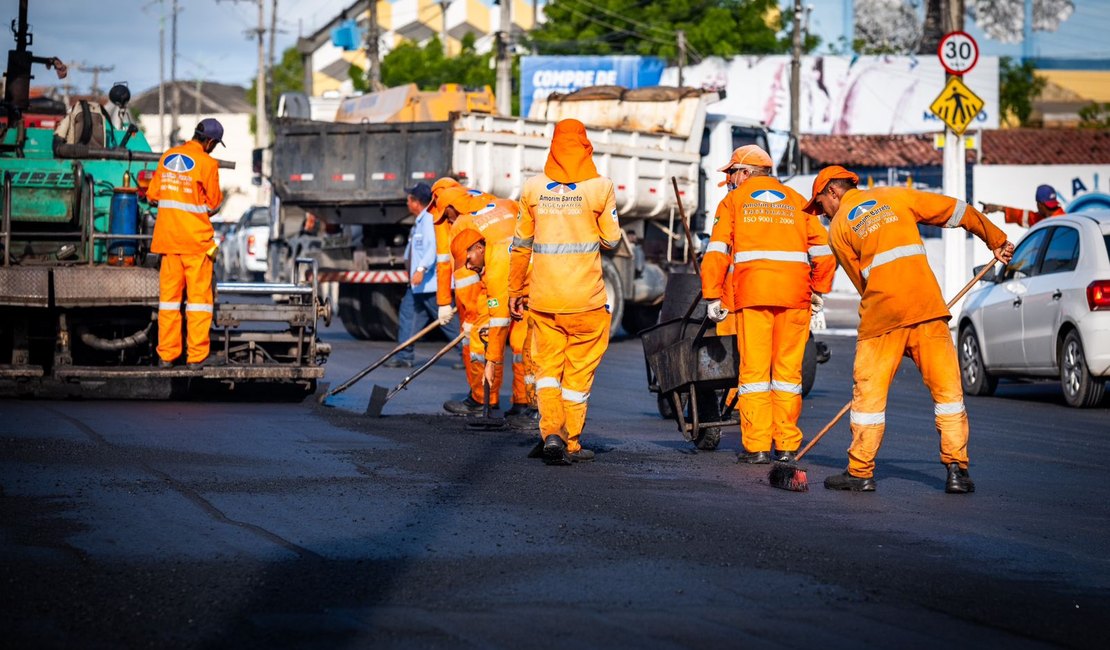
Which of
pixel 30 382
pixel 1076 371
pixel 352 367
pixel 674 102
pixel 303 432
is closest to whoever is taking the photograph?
pixel 303 432

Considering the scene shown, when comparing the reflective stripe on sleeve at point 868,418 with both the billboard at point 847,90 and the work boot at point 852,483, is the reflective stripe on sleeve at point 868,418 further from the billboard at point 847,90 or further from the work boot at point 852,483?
the billboard at point 847,90

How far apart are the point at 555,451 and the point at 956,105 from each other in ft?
43.9

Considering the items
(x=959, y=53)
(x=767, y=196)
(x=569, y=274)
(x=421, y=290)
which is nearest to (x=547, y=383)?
(x=569, y=274)

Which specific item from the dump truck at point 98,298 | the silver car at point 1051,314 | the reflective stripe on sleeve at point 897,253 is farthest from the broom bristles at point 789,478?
the silver car at point 1051,314

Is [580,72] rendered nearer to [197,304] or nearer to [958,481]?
[197,304]

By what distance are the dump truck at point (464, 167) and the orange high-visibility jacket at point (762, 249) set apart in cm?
1040

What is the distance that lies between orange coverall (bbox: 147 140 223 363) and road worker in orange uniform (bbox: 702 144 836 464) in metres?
4.60

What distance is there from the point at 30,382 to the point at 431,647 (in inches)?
337

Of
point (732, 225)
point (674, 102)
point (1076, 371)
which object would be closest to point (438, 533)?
point (732, 225)

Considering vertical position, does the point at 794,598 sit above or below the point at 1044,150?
below

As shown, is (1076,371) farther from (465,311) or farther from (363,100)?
(363,100)

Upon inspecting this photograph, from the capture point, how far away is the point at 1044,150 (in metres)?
50.6

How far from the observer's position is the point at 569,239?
939 cm

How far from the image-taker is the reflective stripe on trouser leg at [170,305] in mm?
12320
